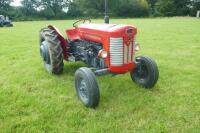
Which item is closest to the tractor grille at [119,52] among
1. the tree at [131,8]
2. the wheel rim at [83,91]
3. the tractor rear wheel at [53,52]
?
the wheel rim at [83,91]

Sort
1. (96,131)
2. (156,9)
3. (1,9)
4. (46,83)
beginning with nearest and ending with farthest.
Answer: (96,131), (46,83), (1,9), (156,9)

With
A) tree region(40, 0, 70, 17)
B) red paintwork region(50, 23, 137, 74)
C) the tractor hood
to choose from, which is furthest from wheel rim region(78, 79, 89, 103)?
tree region(40, 0, 70, 17)

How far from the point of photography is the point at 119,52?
416 centimetres

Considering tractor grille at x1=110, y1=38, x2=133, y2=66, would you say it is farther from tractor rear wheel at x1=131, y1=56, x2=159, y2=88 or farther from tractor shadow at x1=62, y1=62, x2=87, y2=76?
tractor shadow at x1=62, y1=62, x2=87, y2=76

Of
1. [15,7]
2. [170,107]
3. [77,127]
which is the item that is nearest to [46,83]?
[77,127]

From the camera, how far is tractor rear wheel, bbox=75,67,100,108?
3.81 m

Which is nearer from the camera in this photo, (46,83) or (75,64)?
(46,83)

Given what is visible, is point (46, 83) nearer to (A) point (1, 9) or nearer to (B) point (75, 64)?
(B) point (75, 64)

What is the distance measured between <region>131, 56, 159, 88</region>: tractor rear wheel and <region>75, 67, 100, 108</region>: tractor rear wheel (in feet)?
3.60

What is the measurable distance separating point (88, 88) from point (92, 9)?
49077mm

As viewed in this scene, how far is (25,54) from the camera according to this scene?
8266 millimetres

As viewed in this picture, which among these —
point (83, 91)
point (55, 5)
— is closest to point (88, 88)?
point (83, 91)

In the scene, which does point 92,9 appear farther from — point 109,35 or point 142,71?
point 109,35

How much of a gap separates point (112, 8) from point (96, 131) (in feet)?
158
